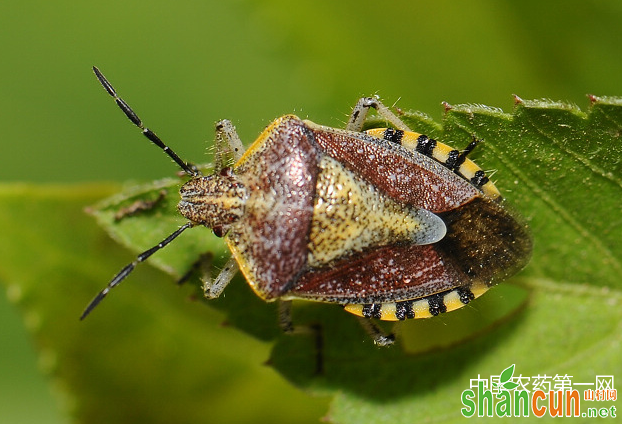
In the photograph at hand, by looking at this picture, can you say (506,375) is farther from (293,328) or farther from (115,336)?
(115,336)

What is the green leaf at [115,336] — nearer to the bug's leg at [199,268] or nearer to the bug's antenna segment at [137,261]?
the bug's leg at [199,268]

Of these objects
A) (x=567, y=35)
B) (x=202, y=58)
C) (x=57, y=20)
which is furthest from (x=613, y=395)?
(x=57, y=20)

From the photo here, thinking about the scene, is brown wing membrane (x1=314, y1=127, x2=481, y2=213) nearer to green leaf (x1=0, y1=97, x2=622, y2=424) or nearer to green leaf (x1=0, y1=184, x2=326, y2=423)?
green leaf (x1=0, y1=97, x2=622, y2=424)

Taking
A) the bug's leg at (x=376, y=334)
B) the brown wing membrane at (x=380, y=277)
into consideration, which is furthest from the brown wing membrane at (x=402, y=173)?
the bug's leg at (x=376, y=334)

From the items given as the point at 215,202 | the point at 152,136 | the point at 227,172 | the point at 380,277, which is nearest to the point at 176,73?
the point at 152,136

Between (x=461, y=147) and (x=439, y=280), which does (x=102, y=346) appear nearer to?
(x=439, y=280)
